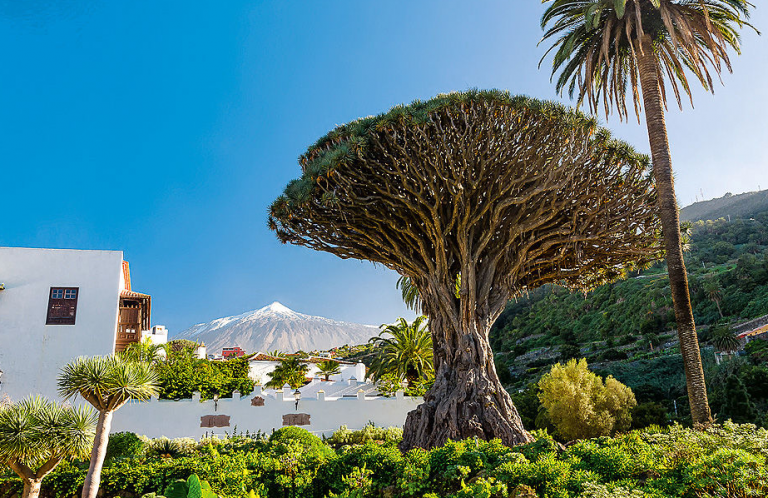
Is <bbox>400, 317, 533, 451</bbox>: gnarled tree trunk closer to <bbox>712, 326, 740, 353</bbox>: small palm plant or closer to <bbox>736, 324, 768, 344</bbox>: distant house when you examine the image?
<bbox>712, 326, 740, 353</bbox>: small palm plant

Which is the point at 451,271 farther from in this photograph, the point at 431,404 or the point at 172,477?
the point at 172,477

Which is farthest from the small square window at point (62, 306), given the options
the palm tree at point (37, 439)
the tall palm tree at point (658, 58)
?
the tall palm tree at point (658, 58)

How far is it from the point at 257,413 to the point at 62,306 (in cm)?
1165

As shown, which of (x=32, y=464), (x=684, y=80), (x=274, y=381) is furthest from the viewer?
(x=274, y=381)

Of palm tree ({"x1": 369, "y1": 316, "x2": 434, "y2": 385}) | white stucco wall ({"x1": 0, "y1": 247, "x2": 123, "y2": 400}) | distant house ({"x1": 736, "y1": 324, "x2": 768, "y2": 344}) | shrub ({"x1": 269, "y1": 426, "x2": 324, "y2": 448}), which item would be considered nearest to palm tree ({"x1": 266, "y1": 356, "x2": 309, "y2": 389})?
palm tree ({"x1": 369, "y1": 316, "x2": 434, "y2": 385})

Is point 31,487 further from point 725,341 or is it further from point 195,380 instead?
point 725,341

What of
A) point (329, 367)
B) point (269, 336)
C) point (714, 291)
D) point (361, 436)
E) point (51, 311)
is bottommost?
point (361, 436)

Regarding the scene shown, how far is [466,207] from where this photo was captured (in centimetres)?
1493

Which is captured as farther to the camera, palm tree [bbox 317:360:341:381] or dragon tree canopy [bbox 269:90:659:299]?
palm tree [bbox 317:360:341:381]

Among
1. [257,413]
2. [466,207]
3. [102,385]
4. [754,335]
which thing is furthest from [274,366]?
[754,335]

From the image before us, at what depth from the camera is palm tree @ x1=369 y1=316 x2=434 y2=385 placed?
28141 millimetres

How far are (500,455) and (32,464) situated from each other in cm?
957

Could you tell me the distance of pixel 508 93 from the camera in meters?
14.2

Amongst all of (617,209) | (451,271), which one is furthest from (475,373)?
(617,209)
